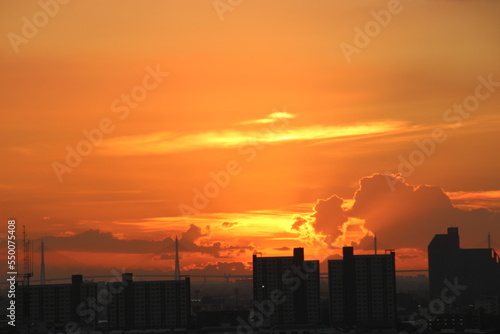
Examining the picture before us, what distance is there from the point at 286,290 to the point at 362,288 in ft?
23.0

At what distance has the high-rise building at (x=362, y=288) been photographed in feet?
276

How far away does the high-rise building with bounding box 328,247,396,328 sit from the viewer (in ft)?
276

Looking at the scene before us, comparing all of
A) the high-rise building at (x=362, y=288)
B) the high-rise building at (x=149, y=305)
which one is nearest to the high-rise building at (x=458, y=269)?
the high-rise building at (x=362, y=288)

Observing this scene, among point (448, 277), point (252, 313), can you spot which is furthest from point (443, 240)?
point (252, 313)

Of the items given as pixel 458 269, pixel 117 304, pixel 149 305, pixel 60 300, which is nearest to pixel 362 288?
pixel 149 305

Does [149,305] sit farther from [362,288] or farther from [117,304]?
[362,288]

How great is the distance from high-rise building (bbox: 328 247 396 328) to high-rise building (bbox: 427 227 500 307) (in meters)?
55.6

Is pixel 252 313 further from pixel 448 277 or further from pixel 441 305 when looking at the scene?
pixel 448 277

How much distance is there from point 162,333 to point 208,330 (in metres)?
4.24

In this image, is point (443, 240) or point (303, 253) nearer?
point (303, 253)

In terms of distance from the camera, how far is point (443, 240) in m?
157

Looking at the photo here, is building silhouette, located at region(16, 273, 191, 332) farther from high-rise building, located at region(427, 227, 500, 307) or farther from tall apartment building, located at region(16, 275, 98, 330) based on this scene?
high-rise building, located at region(427, 227, 500, 307)

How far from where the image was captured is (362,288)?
8525cm

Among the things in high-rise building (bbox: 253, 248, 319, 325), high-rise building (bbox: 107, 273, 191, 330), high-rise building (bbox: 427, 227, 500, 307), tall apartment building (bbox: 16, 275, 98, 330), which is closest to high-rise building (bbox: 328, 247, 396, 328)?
high-rise building (bbox: 253, 248, 319, 325)
